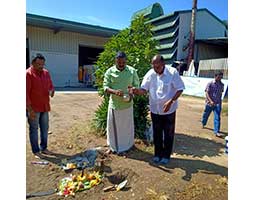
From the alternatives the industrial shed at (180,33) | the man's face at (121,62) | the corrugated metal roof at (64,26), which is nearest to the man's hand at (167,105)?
the man's face at (121,62)

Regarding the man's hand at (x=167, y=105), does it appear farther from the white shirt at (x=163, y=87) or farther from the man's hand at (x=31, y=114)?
the man's hand at (x=31, y=114)

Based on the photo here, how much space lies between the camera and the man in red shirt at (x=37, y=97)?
3.77 metres

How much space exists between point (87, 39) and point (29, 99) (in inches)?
650

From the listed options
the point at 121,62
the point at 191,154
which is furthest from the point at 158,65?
the point at 191,154

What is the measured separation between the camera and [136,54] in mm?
4645

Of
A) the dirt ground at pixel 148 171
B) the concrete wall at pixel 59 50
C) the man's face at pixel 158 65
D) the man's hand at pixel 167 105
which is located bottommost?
the dirt ground at pixel 148 171

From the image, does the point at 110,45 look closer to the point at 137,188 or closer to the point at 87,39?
the point at 137,188

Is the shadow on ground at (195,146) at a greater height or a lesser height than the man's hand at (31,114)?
lesser

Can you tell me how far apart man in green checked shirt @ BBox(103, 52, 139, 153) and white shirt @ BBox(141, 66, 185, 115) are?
390mm

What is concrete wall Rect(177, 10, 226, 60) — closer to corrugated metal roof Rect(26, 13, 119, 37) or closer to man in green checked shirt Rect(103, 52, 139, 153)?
corrugated metal roof Rect(26, 13, 119, 37)

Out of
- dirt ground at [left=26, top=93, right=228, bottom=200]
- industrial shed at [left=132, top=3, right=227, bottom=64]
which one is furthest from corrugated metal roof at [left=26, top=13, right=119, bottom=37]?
dirt ground at [left=26, top=93, right=228, bottom=200]

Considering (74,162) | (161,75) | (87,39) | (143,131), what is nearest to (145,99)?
(143,131)

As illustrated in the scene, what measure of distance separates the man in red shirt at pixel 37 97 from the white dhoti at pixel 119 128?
39.1 inches
